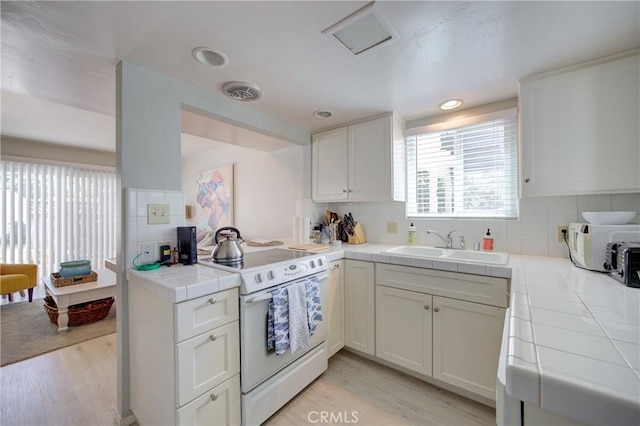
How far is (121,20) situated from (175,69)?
0.39m

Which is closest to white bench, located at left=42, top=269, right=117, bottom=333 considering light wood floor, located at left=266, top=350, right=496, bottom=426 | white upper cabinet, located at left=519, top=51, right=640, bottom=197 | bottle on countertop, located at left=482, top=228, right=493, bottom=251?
light wood floor, located at left=266, top=350, right=496, bottom=426

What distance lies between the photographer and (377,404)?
5.47ft

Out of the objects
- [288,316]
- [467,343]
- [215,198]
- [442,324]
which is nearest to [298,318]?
[288,316]

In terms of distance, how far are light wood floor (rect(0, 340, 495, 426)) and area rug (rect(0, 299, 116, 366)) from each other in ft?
0.75

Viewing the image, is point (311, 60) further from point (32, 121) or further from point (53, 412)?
point (32, 121)

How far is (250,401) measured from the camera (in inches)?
55.5

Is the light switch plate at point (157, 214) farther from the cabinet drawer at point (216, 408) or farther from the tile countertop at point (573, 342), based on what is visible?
the cabinet drawer at point (216, 408)

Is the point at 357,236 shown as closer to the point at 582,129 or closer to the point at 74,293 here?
the point at 582,129

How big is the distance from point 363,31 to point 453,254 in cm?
176

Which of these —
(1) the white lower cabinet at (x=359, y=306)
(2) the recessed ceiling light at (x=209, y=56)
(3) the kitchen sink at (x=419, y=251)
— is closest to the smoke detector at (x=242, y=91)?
(2) the recessed ceiling light at (x=209, y=56)

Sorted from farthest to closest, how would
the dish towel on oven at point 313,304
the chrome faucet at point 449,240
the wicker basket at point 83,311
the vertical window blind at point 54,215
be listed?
1. the vertical window blind at point 54,215
2. the wicker basket at point 83,311
3. the chrome faucet at point 449,240
4. the dish towel on oven at point 313,304

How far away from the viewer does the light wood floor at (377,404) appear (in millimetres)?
1545

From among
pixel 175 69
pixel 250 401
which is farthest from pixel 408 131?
pixel 250 401

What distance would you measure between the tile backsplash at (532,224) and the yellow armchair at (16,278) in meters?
4.71
